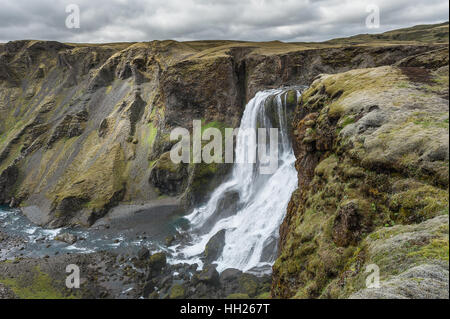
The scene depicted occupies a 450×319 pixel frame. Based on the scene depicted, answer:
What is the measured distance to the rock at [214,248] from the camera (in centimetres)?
2509

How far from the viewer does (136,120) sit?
53250 mm

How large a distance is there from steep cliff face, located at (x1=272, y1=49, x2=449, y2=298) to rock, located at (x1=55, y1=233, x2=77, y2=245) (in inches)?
1108

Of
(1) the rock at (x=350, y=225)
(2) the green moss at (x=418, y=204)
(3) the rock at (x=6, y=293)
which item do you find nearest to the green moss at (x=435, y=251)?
(2) the green moss at (x=418, y=204)

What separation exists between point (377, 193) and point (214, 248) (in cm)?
1865

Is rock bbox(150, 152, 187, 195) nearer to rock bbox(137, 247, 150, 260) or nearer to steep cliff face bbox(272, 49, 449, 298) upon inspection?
rock bbox(137, 247, 150, 260)

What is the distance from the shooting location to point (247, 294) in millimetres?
19359

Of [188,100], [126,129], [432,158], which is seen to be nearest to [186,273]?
[432,158]

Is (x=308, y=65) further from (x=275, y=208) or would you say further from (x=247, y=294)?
(x=247, y=294)

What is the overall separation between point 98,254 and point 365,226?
28.0m

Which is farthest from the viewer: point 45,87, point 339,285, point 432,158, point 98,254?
point 45,87

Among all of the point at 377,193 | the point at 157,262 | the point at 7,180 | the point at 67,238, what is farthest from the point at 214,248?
the point at 7,180

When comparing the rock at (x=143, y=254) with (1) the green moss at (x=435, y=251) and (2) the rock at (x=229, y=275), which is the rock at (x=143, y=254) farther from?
(1) the green moss at (x=435, y=251)

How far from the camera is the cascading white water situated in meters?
23.8

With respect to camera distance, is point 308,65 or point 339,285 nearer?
point 339,285
